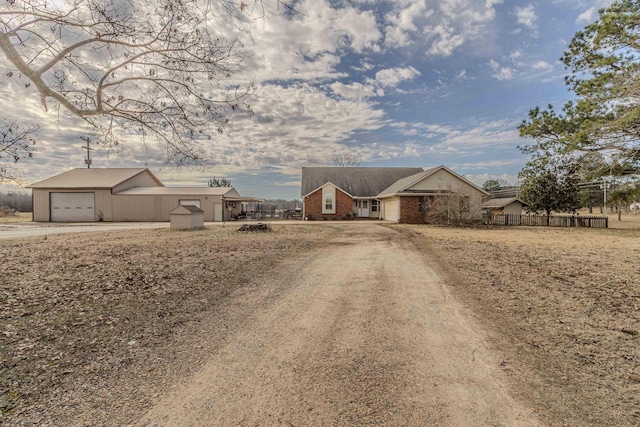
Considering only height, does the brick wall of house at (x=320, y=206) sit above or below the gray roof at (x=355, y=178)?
below

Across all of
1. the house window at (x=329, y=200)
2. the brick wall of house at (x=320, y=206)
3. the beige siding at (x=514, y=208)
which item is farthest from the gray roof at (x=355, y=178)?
the beige siding at (x=514, y=208)

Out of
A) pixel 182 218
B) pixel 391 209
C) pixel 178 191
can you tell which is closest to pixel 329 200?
pixel 391 209

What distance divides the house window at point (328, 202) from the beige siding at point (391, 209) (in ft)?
17.7

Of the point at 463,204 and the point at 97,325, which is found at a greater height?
the point at 463,204

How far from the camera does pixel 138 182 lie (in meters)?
33.3

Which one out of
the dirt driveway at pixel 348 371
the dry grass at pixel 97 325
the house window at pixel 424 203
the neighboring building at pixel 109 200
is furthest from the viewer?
the neighboring building at pixel 109 200

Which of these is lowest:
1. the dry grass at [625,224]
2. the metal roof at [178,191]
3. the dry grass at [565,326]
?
the dry grass at [565,326]

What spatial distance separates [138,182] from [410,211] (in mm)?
28545

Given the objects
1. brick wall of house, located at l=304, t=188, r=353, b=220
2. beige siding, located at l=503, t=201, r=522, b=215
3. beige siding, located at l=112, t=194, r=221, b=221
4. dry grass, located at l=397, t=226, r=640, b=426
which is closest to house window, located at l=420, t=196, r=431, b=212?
brick wall of house, located at l=304, t=188, r=353, b=220

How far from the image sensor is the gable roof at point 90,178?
29266 mm

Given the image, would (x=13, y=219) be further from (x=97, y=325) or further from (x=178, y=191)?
(x=97, y=325)

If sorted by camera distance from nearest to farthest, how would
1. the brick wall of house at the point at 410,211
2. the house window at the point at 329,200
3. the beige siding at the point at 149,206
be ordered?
the brick wall of house at the point at 410,211, the beige siding at the point at 149,206, the house window at the point at 329,200

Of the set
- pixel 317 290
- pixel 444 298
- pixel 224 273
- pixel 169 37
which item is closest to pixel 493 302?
pixel 444 298

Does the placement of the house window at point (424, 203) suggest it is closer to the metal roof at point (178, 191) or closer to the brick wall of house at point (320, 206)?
the brick wall of house at point (320, 206)
